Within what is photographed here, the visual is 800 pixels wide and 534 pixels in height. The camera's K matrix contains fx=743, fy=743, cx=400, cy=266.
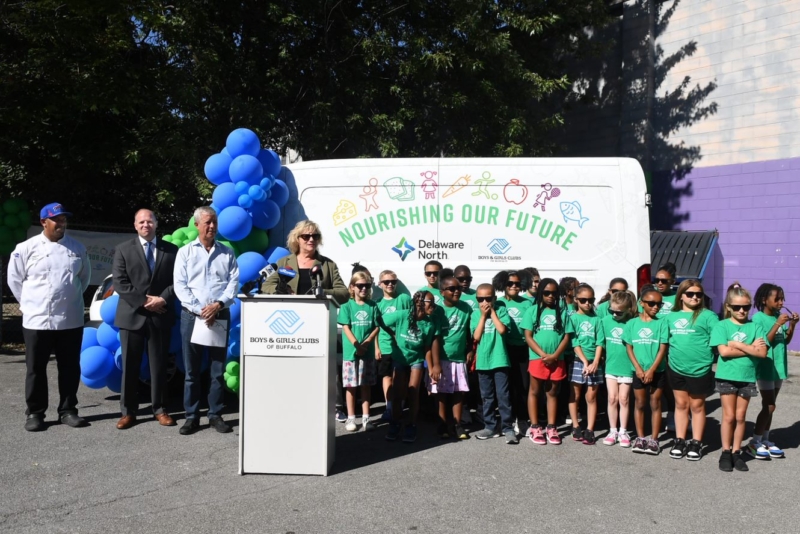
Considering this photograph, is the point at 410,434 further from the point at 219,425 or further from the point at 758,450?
the point at 758,450

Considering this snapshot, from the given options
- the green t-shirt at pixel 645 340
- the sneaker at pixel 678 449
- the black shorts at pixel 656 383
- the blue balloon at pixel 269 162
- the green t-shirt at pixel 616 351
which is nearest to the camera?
the sneaker at pixel 678 449

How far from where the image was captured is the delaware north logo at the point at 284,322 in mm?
5031

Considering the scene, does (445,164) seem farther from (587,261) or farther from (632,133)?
(632,133)

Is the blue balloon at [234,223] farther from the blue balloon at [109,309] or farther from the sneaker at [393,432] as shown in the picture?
the sneaker at [393,432]

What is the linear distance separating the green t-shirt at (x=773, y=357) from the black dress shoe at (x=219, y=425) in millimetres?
4296

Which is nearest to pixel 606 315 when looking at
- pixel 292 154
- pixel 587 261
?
pixel 587 261

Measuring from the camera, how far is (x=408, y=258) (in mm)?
7191

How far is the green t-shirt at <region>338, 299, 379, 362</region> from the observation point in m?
6.35

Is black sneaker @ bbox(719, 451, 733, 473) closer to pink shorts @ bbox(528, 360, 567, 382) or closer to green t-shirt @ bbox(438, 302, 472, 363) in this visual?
pink shorts @ bbox(528, 360, 567, 382)

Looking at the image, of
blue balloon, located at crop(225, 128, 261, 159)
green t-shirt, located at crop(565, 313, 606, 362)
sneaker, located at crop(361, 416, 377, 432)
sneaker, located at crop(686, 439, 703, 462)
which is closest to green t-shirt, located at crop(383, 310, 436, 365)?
sneaker, located at crop(361, 416, 377, 432)

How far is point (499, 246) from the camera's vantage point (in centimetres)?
715

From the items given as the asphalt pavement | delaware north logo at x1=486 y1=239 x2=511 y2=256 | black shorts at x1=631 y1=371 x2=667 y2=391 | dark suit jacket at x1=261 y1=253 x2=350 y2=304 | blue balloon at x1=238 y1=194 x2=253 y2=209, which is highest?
blue balloon at x1=238 y1=194 x2=253 y2=209

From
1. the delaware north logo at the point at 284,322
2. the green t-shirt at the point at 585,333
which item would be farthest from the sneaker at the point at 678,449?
the delaware north logo at the point at 284,322

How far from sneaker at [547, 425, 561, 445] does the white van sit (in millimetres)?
1559
